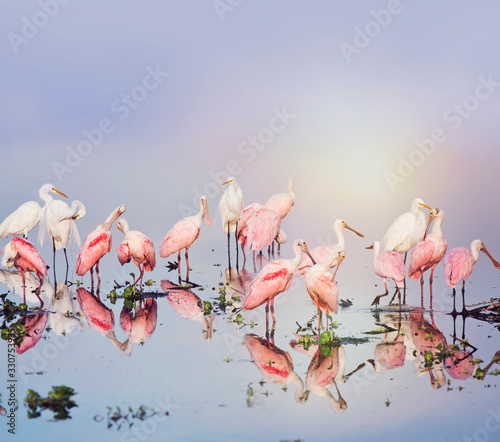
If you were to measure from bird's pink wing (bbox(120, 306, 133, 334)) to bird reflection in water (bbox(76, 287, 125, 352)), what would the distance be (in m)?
0.14

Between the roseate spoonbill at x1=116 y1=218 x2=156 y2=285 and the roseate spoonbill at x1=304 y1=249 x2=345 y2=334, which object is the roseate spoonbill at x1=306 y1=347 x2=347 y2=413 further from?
the roseate spoonbill at x1=116 y1=218 x2=156 y2=285

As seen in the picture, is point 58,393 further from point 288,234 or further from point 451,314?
point 288,234

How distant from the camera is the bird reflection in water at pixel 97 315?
34.2ft

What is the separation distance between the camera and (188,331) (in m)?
10.6

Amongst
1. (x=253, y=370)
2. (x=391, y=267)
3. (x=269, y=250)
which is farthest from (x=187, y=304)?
(x=269, y=250)

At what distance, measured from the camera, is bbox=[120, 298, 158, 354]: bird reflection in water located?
33.3 ft

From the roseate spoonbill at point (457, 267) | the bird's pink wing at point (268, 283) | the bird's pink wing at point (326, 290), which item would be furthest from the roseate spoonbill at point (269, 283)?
the roseate spoonbill at point (457, 267)

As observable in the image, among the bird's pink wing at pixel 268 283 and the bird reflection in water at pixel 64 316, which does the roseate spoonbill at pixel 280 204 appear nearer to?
the bird reflection in water at pixel 64 316

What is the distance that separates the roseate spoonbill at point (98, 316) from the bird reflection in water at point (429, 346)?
361 cm

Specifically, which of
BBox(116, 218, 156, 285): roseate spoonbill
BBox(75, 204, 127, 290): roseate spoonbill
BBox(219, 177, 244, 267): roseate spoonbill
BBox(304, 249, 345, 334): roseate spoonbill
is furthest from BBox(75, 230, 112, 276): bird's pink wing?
BBox(304, 249, 345, 334): roseate spoonbill

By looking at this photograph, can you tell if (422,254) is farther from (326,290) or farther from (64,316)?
(64,316)

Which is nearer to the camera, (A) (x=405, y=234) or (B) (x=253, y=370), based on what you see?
(B) (x=253, y=370)

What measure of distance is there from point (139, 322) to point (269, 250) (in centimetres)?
726

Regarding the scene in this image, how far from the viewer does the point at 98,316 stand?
11508 millimetres
